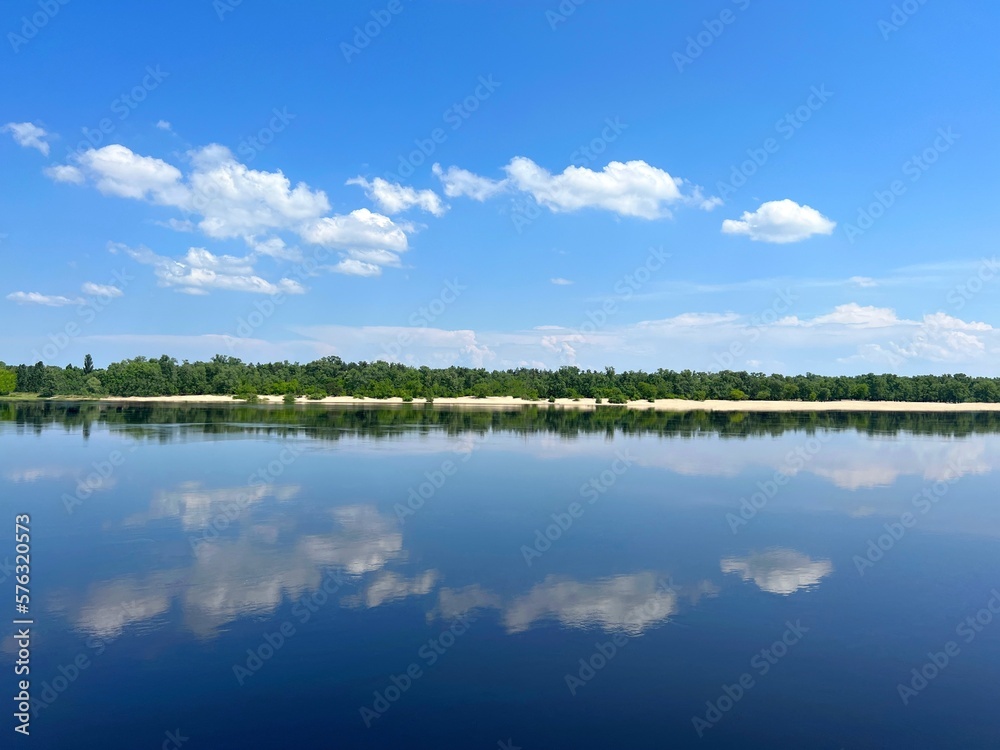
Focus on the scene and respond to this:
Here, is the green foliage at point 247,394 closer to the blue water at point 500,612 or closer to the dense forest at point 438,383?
the dense forest at point 438,383

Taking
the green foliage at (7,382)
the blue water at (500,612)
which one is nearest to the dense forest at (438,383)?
the green foliage at (7,382)

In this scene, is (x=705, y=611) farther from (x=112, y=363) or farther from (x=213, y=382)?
(x=112, y=363)

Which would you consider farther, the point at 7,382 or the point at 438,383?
the point at 438,383

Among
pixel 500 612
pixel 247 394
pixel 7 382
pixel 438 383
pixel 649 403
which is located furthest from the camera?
pixel 438 383

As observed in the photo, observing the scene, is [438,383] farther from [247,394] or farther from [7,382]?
[7,382]

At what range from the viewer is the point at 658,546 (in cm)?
2488

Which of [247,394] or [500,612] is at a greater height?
[247,394]

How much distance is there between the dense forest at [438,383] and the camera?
165625mm

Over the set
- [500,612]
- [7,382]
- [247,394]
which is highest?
[7,382]

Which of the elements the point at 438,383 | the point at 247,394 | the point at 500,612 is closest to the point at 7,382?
the point at 247,394

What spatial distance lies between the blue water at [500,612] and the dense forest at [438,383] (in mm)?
136388

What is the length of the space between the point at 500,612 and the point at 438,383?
16494 cm

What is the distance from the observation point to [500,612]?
17625 mm

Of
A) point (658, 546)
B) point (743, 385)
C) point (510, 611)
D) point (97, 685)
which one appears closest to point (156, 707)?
point (97, 685)
